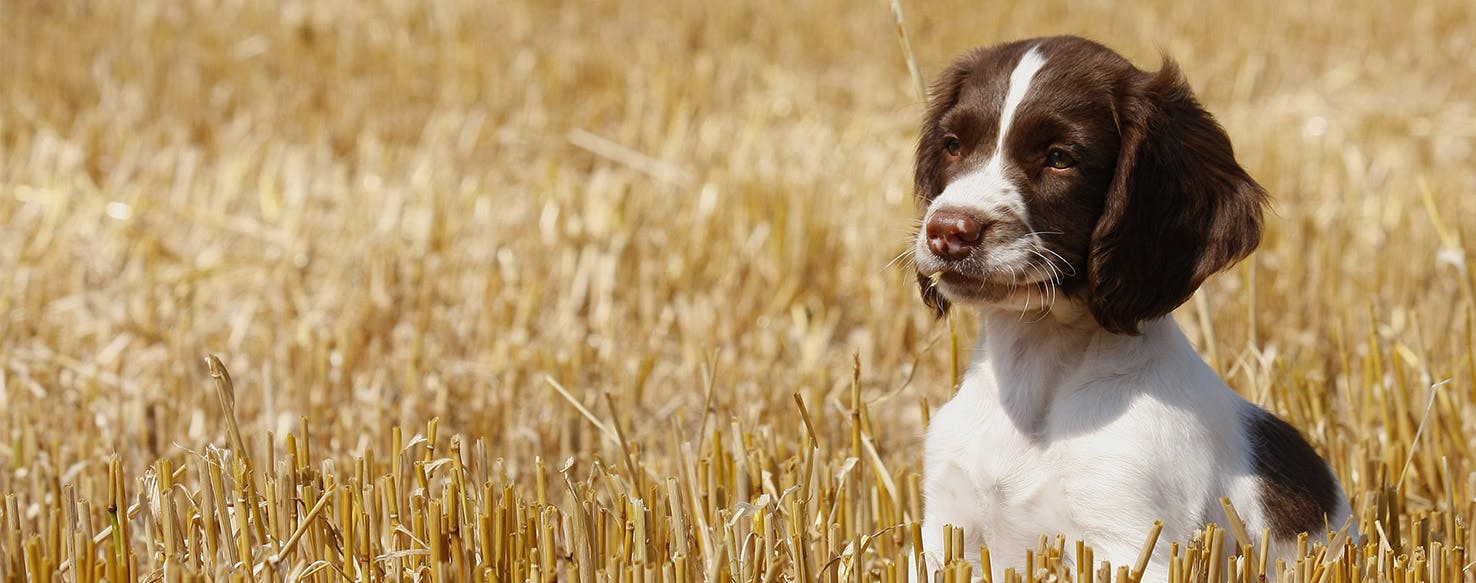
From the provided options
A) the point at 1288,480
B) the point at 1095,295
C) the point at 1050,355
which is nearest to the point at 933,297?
the point at 1050,355

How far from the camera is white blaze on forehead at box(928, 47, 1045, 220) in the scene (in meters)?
2.64

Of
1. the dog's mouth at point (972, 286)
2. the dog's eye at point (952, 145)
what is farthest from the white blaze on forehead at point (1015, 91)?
the dog's mouth at point (972, 286)

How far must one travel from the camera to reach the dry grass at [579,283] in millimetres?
2775

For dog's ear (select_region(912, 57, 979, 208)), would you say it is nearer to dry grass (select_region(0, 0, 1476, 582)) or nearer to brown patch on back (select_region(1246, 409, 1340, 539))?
dry grass (select_region(0, 0, 1476, 582))

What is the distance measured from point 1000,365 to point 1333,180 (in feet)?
15.4

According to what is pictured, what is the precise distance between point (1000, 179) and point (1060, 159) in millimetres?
111

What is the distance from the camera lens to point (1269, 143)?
7.36 m

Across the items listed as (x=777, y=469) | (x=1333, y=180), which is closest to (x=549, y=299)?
(x=777, y=469)

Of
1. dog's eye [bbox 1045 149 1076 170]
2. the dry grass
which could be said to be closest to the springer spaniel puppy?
dog's eye [bbox 1045 149 1076 170]

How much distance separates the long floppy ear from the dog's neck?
0.11m

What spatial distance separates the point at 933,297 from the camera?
2.96 metres

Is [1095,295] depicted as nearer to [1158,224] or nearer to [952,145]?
[1158,224]

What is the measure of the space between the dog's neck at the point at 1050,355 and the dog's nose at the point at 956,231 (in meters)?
0.28

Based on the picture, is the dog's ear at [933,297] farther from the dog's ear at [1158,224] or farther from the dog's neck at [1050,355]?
the dog's ear at [1158,224]
